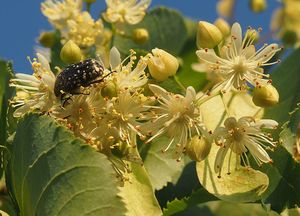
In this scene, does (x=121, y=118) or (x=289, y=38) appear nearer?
(x=121, y=118)

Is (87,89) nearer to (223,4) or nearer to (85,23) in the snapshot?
(85,23)

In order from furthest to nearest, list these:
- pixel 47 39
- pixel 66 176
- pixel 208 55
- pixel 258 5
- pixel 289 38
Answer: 1. pixel 258 5
2. pixel 289 38
3. pixel 47 39
4. pixel 208 55
5. pixel 66 176

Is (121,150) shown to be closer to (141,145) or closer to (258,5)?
(141,145)

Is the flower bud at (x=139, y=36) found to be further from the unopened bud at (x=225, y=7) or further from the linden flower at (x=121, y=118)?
the unopened bud at (x=225, y=7)

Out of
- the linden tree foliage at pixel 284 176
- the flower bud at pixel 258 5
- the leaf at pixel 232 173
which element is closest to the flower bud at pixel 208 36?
the leaf at pixel 232 173

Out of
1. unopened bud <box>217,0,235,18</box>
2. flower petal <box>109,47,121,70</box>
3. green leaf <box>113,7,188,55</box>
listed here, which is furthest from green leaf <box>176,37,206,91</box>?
unopened bud <box>217,0,235,18</box>

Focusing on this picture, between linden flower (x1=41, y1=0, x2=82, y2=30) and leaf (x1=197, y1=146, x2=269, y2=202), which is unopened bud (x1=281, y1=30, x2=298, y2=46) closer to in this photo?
linden flower (x1=41, y1=0, x2=82, y2=30)

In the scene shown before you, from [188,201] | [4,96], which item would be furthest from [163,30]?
[188,201]
